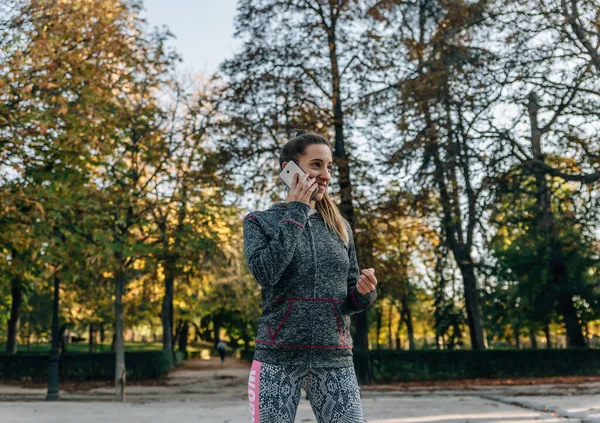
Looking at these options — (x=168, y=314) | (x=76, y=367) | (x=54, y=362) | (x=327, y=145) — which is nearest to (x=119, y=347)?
(x=54, y=362)

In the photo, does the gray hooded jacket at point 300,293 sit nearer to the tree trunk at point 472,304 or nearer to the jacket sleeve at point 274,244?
the jacket sleeve at point 274,244

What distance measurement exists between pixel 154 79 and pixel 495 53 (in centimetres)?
991

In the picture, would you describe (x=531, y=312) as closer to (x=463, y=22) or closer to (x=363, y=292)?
(x=463, y=22)

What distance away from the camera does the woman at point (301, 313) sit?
2.32m

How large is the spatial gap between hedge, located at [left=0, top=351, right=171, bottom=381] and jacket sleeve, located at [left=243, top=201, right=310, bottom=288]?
23.2 m

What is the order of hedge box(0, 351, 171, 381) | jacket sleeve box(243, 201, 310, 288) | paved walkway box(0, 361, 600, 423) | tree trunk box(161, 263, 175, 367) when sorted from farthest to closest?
tree trunk box(161, 263, 175, 367), hedge box(0, 351, 171, 381), paved walkway box(0, 361, 600, 423), jacket sleeve box(243, 201, 310, 288)

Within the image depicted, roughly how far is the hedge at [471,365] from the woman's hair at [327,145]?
19.8 meters

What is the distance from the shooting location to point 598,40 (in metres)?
12.2


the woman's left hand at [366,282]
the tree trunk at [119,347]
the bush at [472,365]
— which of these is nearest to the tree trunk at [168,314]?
the tree trunk at [119,347]

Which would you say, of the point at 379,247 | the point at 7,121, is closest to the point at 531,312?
the point at 379,247

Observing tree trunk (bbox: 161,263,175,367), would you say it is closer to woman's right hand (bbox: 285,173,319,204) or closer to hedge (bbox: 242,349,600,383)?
hedge (bbox: 242,349,600,383)

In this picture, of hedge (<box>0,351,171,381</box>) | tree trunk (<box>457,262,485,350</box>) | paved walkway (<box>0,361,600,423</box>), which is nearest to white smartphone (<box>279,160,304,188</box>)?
paved walkway (<box>0,361,600,423</box>)

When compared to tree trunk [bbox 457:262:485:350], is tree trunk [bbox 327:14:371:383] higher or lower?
higher

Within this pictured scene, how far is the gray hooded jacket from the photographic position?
2.33 metres
